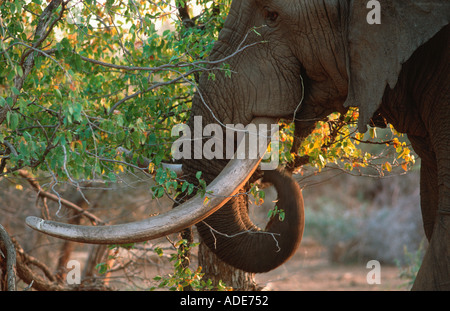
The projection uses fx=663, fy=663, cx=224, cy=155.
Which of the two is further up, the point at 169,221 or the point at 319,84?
the point at 319,84

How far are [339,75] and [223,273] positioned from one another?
2.10 meters

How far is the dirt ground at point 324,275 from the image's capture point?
36.0 feet

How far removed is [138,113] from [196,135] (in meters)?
0.62

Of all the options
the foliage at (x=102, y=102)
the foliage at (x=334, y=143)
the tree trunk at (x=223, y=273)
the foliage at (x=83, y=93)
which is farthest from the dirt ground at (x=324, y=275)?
the foliage at (x=83, y=93)

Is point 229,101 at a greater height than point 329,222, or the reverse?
point 229,101

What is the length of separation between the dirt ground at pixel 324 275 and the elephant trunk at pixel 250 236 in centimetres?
627

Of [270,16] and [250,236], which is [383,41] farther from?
[250,236]

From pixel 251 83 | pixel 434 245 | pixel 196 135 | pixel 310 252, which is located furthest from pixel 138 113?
pixel 310 252

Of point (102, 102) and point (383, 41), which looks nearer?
point (383, 41)

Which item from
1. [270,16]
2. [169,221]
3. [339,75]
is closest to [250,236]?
[169,221]

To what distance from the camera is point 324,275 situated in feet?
39.9

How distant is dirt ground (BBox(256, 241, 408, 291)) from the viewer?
36.0 feet
